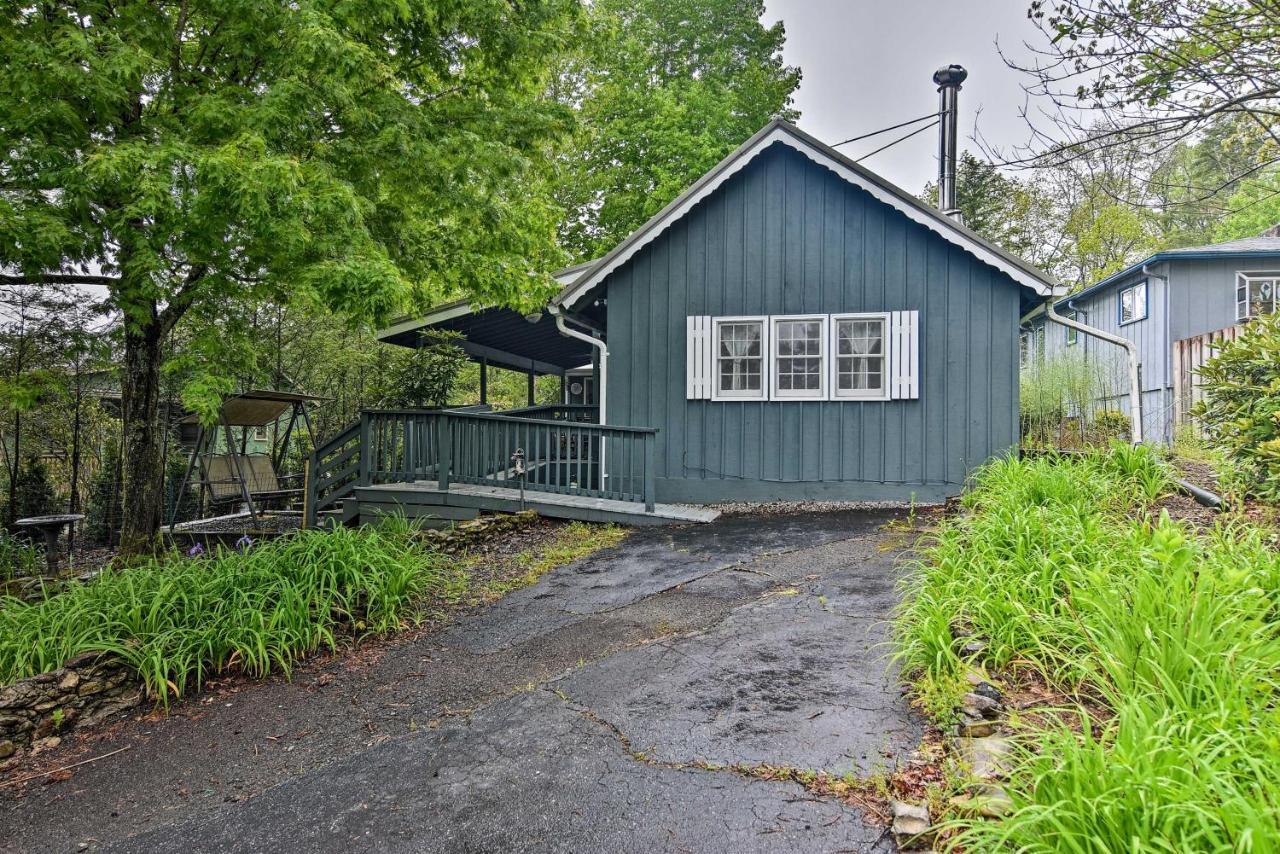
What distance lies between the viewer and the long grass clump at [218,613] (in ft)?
11.9

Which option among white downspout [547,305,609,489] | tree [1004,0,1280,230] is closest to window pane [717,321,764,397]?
white downspout [547,305,609,489]

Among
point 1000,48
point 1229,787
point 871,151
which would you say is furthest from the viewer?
point 871,151

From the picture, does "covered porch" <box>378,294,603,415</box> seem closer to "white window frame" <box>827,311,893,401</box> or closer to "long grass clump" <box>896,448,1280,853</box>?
"white window frame" <box>827,311,893,401</box>

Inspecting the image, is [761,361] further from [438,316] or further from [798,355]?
[438,316]

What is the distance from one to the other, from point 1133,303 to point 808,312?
11489 millimetres

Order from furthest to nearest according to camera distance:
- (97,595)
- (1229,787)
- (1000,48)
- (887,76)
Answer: (887,76) → (1000,48) → (97,595) → (1229,787)

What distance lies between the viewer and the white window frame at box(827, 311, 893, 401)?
8.54 meters

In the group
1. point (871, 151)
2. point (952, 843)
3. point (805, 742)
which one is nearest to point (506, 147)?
point (805, 742)

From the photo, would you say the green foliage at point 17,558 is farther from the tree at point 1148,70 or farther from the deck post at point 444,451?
the tree at point 1148,70

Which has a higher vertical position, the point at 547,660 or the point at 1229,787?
the point at 1229,787

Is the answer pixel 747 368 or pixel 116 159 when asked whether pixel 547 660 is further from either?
pixel 747 368

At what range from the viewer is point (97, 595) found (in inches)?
164

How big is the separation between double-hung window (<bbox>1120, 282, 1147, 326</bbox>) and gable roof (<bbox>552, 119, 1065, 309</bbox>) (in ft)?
30.3

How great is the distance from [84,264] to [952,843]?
7515 millimetres
